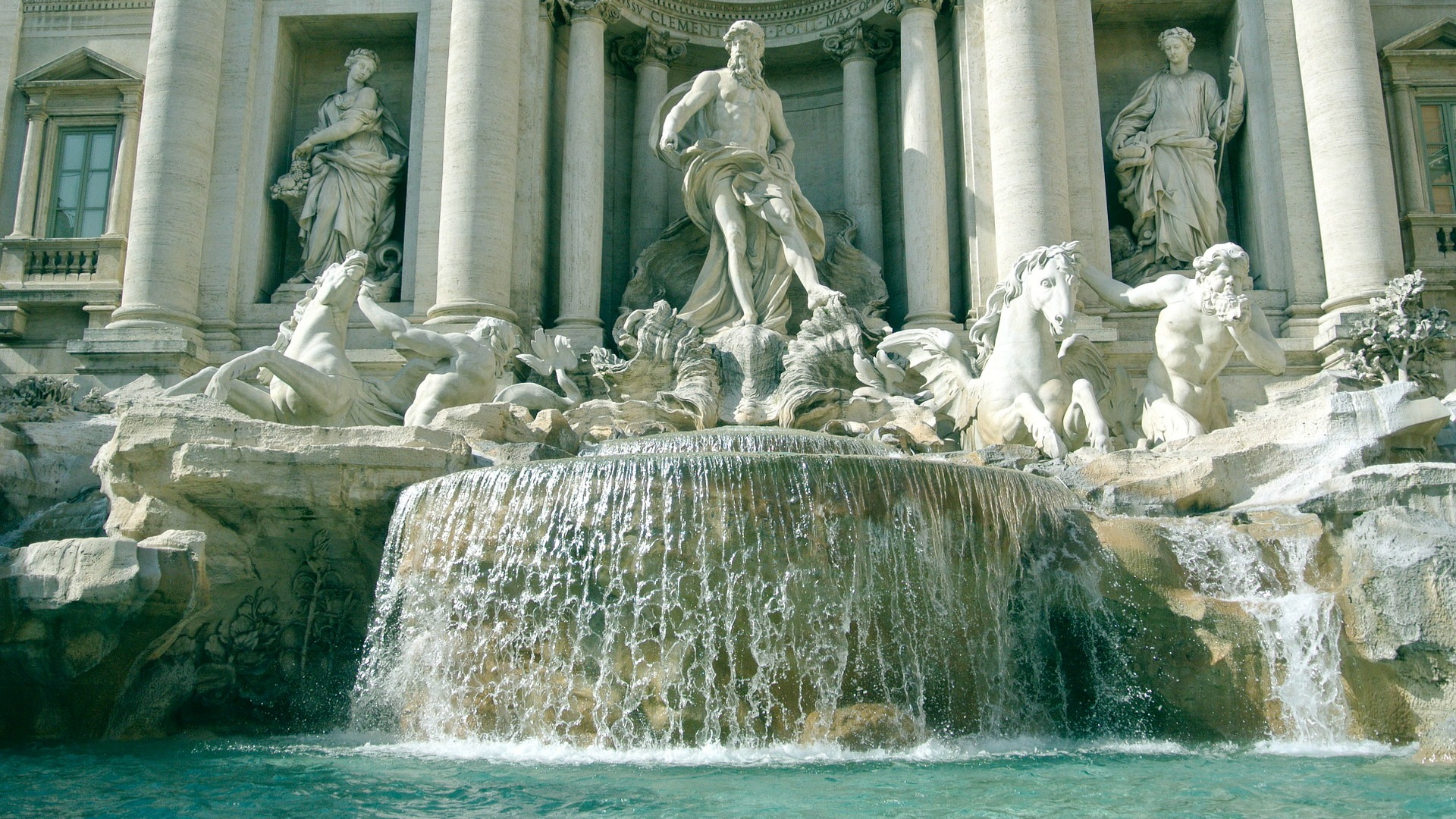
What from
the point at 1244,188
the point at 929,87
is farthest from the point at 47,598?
the point at 1244,188

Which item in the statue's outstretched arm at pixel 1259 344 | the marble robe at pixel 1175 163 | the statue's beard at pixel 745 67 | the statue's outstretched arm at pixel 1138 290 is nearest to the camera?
the statue's outstretched arm at pixel 1259 344

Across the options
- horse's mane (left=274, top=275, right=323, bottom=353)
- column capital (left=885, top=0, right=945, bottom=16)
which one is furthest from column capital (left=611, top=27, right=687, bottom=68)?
horse's mane (left=274, top=275, right=323, bottom=353)

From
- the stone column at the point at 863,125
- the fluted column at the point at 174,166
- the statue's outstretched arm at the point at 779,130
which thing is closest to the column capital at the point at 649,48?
the stone column at the point at 863,125

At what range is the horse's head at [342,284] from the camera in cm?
1231

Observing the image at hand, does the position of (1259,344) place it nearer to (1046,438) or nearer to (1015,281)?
(1046,438)

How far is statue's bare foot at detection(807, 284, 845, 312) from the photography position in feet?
47.6

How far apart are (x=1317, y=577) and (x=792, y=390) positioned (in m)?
6.46

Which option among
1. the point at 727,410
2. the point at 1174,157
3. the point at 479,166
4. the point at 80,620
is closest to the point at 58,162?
the point at 479,166

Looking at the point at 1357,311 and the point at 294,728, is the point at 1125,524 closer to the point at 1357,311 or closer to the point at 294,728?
the point at 294,728

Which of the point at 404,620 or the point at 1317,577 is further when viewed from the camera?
the point at 404,620

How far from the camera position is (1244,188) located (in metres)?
16.2

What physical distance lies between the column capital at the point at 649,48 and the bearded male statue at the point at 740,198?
6.11 ft

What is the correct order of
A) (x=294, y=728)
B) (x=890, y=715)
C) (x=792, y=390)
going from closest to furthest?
(x=890, y=715) < (x=294, y=728) < (x=792, y=390)

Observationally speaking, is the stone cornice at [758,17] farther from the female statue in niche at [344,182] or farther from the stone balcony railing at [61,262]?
the stone balcony railing at [61,262]
